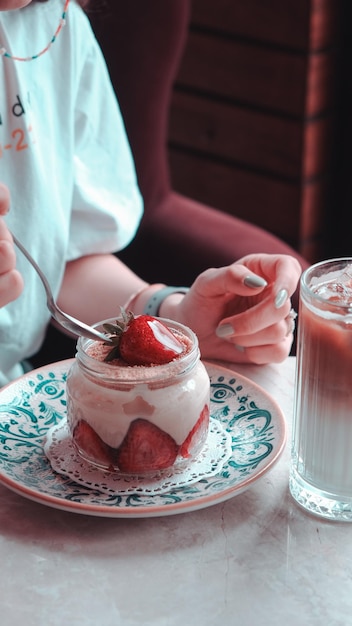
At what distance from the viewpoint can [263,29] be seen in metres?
2.42

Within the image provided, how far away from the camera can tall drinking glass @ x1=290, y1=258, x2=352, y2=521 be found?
76 centimetres

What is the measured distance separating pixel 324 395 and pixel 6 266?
34 cm

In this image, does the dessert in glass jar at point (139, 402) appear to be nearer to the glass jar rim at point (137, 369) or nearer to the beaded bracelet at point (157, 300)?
the glass jar rim at point (137, 369)

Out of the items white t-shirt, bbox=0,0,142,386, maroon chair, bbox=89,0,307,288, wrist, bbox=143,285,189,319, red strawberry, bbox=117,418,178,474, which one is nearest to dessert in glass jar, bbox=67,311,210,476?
red strawberry, bbox=117,418,178,474

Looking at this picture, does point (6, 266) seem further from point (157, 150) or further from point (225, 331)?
point (157, 150)

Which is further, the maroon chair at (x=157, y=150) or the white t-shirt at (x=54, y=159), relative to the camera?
the maroon chair at (x=157, y=150)

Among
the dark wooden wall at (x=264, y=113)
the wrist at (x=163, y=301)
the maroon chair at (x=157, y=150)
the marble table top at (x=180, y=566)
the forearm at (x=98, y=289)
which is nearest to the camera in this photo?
the marble table top at (x=180, y=566)

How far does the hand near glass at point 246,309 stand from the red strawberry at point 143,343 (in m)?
0.18

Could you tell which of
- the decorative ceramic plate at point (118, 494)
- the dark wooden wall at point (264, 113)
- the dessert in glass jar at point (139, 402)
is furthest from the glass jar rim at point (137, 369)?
the dark wooden wall at point (264, 113)

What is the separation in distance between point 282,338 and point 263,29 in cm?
161

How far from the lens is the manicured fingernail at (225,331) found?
1.03 metres

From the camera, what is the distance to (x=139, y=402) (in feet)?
2.59

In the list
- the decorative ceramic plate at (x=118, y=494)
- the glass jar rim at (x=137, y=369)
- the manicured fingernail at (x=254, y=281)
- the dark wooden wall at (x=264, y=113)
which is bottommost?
the dark wooden wall at (x=264, y=113)

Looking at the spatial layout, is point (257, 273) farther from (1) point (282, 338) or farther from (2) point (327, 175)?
(2) point (327, 175)
